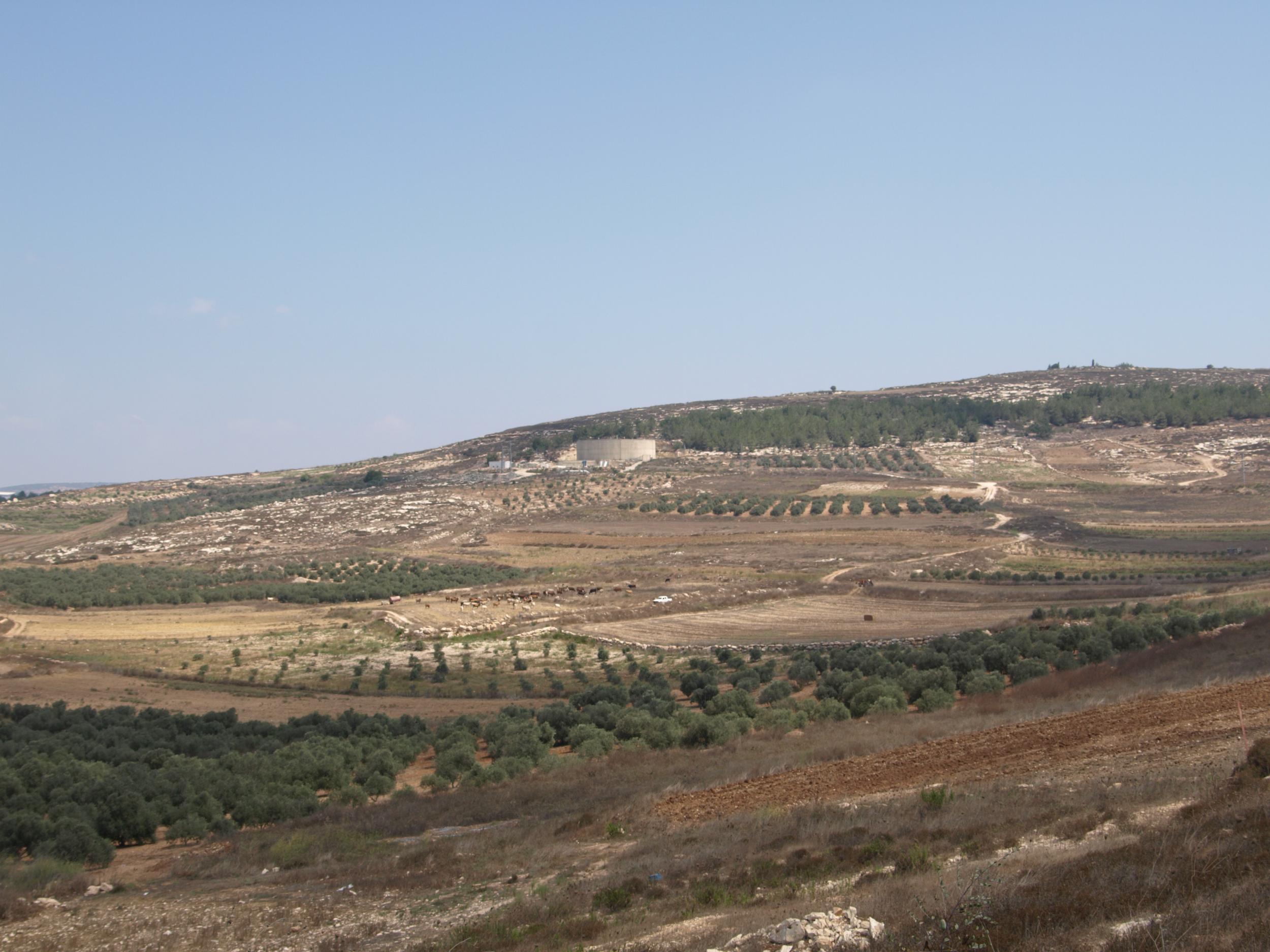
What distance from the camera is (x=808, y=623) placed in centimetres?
4694

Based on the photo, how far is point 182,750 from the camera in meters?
23.9

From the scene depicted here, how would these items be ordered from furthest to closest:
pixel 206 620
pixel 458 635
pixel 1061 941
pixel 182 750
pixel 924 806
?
pixel 206 620, pixel 458 635, pixel 182 750, pixel 924 806, pixel 1061 941

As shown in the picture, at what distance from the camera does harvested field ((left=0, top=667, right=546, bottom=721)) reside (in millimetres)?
31614

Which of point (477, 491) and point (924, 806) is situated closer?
point (924, 806)

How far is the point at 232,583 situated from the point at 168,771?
2012 inches

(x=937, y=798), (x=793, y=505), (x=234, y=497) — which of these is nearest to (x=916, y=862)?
(x=937, y=798)

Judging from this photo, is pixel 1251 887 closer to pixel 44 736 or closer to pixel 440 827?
pixel 440 827

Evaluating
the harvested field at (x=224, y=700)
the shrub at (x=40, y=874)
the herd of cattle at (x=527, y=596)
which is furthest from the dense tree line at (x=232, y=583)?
the shrub at (x=40, y=874)

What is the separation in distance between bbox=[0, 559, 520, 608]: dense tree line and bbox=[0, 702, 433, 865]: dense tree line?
32784 mm

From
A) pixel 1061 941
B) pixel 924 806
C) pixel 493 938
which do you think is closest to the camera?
pixel 1061 941

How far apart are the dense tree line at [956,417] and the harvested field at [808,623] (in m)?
73.8

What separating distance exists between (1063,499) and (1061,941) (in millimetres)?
90830

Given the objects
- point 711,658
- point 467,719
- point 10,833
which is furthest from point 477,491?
point 10,833

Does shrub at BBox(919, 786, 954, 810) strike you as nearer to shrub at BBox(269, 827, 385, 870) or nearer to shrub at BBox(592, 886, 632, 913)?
shrub at BBox(592, 886, 632, 913)
